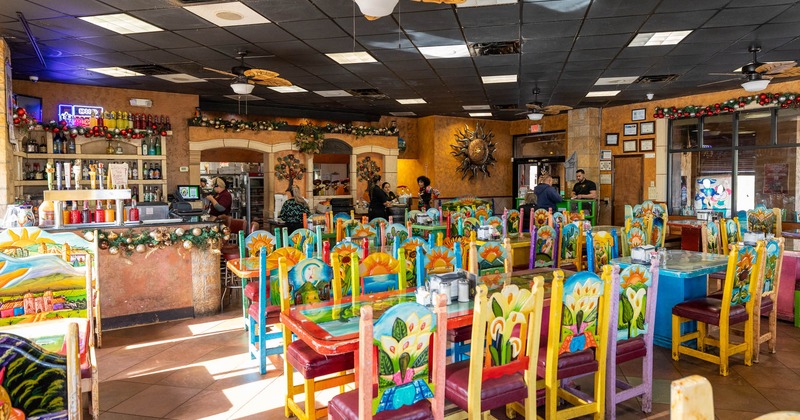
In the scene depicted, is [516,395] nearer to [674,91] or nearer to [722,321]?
[722,321]

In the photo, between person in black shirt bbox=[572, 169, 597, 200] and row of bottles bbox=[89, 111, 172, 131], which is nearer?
row of bottles bbox=[89, 111, 172, 131]

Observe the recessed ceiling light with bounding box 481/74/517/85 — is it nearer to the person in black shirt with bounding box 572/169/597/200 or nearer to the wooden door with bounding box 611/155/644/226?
the person in black shirt with bounding box 572/169/597/200

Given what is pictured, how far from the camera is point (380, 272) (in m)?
3.61

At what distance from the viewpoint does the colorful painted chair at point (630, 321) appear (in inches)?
117

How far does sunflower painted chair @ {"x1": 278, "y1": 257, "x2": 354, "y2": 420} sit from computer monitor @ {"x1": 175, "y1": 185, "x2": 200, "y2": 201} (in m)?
5.68

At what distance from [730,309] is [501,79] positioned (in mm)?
5946

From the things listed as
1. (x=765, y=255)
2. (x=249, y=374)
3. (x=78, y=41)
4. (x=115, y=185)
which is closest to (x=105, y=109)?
(x=78, y=41)

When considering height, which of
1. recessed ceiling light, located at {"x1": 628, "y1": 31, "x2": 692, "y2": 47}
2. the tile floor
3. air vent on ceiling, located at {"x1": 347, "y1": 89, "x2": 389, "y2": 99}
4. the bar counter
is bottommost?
the tile floor

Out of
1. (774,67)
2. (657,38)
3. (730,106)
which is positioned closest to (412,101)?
(657,38)

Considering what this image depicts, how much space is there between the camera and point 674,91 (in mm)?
10242

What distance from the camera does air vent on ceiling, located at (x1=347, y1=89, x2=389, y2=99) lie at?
10000 millimetres

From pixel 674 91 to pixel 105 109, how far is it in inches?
444

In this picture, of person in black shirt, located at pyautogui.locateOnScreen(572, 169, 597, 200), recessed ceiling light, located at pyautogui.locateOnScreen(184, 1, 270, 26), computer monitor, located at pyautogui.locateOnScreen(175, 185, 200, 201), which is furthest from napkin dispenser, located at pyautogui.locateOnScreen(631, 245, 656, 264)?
person in black shirt, located at pyautogui.locateOnScreen(572, 169, 597, 200)

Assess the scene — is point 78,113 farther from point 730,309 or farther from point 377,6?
point 730,309
